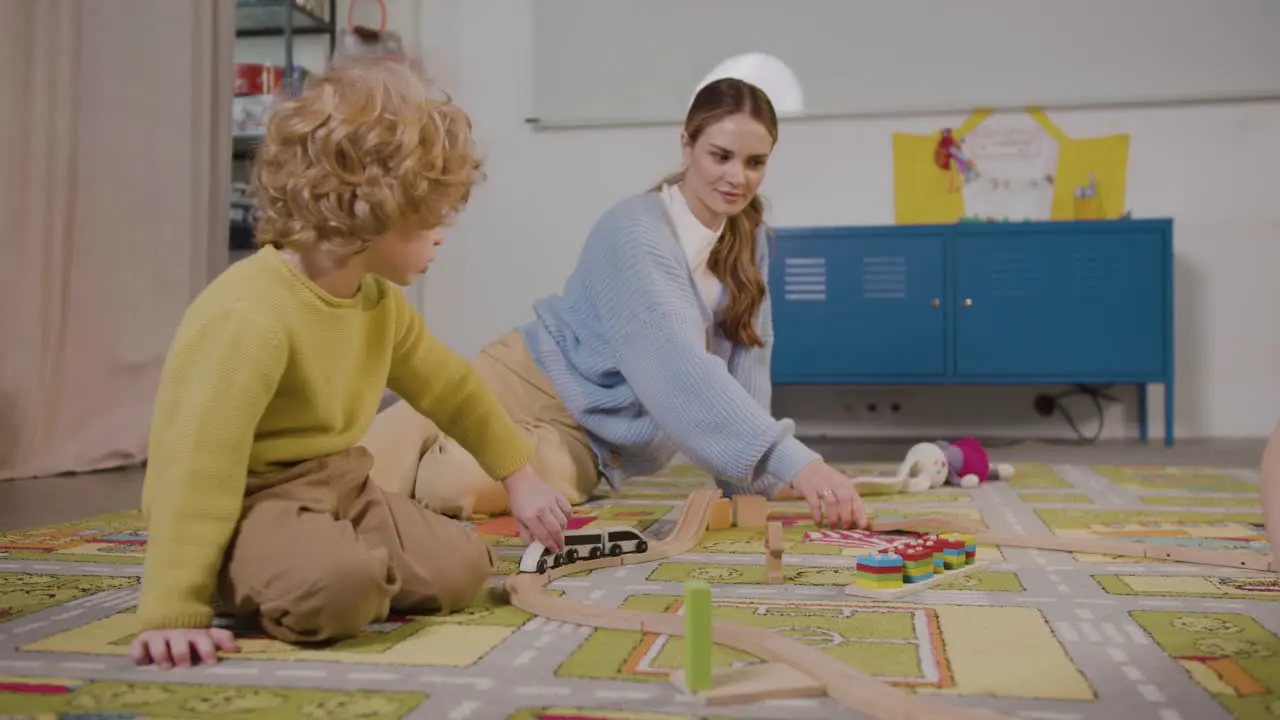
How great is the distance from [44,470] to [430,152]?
77.3 inches

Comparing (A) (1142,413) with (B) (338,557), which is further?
(A) (1142,413)

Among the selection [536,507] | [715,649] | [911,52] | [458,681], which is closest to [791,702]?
[715,649]

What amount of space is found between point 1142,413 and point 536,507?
9.94 feet

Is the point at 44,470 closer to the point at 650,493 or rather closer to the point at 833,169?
the point at 650,493

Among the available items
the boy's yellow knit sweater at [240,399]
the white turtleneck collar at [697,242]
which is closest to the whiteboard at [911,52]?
the white turtleneck collar at [697,242]

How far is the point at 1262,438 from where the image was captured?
11.7 feet

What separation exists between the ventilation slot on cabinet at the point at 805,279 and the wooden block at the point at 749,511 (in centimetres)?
190

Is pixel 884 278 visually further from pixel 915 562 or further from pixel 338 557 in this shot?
pixel 338 557

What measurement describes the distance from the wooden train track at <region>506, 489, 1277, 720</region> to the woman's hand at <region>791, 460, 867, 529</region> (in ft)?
0.66

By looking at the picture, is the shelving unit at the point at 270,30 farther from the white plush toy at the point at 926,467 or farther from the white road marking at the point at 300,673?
the white road marking at the point at 300,673

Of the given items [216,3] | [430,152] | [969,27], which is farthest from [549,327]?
[969,27]

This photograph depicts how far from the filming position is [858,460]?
2982 millimetres

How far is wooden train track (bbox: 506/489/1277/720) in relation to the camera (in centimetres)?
76

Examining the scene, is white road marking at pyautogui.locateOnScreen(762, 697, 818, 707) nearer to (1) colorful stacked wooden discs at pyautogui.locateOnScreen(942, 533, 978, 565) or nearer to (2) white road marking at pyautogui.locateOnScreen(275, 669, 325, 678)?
(2) white road marking at pyautogui.locateOnScreen(275, 669, 325, 678)
